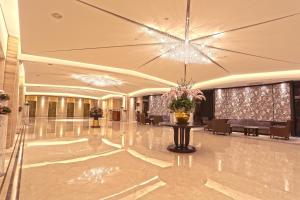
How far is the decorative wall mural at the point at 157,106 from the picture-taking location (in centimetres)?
1807

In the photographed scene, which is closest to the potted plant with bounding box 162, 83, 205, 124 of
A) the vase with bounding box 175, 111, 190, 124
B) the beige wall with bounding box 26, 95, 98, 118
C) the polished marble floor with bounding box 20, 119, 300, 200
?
the vase with bounding box 175, 111, 190, 124

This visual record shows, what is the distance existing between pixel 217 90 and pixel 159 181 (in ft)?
39.4

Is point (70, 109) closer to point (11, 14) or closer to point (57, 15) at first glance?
point (11, 14)

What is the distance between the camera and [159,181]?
3223mm

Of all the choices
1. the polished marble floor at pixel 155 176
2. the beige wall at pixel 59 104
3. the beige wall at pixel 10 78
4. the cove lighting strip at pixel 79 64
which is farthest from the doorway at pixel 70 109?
the polished marble floor at pixel 155 176

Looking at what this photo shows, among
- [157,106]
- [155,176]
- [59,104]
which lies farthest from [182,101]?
[59,104]

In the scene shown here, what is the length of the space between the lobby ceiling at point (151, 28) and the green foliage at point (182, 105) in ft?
6.35

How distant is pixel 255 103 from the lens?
461 inches

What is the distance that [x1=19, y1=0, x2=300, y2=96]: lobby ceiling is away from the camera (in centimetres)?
401

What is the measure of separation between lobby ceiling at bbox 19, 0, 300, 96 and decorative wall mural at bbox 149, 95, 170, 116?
31.6 ft

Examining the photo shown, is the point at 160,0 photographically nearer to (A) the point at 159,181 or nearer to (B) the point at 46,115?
(A) the point at 159,181

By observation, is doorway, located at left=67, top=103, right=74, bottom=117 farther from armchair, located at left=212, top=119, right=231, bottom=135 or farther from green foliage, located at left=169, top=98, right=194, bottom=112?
green foliage, located at left=169, top=98, right=194, bottom=112

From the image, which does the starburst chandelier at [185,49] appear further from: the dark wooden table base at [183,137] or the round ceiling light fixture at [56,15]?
the dark wooden table base at [183,137]

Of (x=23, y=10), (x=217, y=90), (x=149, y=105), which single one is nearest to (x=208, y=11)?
(x=23, y=10)
